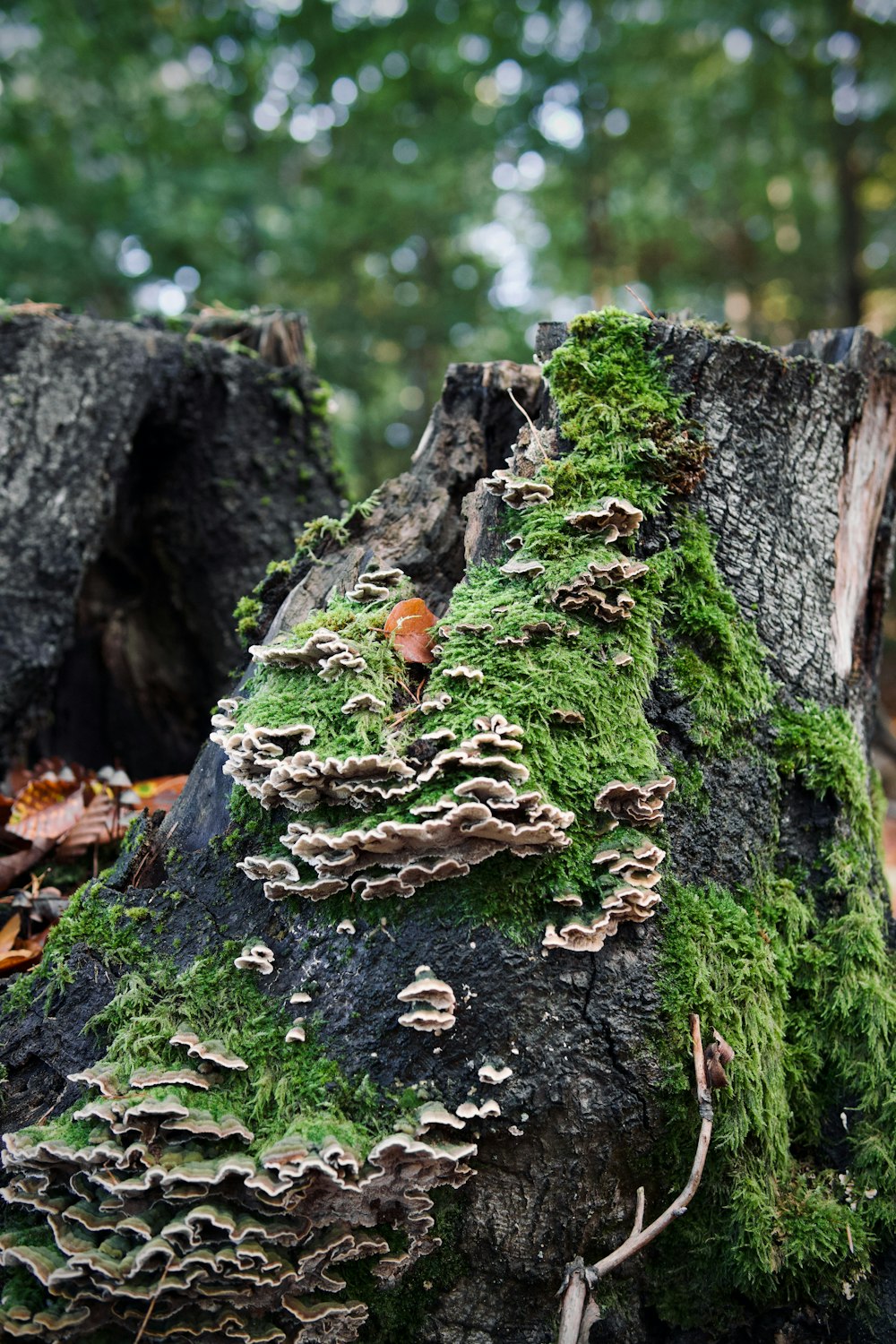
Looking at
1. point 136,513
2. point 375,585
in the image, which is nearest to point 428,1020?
point 375,585

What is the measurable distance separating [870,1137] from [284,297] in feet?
50.5

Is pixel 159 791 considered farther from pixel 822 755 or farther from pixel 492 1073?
pixel 822 755

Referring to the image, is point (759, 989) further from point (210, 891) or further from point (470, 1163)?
point (210, 891)

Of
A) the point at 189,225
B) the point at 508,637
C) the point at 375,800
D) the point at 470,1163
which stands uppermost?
the point at 189,225

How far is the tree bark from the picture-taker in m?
5.27

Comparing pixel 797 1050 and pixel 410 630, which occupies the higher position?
pixel 410 630

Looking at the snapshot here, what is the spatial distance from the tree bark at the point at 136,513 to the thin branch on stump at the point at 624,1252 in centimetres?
432

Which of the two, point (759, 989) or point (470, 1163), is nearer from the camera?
point (470, 1163)

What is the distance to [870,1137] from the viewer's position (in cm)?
300

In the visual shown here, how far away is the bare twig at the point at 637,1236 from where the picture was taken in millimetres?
2564

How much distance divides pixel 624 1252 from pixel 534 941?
95cm

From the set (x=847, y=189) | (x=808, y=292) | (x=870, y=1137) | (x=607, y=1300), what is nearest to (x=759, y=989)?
Result: (x=870, y=1137)

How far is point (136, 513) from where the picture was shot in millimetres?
6402

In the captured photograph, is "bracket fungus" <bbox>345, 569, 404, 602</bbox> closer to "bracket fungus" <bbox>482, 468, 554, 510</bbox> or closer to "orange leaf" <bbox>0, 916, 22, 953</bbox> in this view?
"bracket fungus" <bbox>482, 468, 554, 510</bbox>
